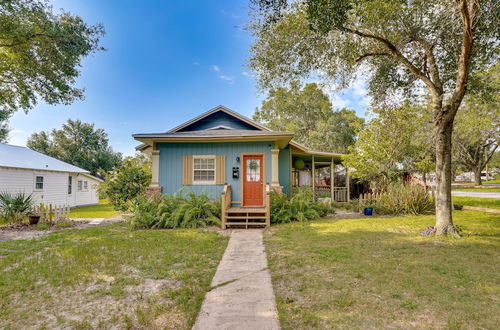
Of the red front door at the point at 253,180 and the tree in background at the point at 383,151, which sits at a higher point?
the tree in background at the point at 383,151

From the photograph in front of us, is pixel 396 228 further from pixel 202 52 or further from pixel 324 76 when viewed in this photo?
pixel 202 52

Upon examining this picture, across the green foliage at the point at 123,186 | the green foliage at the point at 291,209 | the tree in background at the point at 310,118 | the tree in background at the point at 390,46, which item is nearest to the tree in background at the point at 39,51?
the green foliage at the point at 123,186

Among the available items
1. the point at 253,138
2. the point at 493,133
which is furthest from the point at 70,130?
the point at 493,133

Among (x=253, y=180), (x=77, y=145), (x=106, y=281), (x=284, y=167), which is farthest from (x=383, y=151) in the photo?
(x=77, y=145)

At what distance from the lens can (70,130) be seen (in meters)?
37.6

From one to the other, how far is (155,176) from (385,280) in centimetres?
923

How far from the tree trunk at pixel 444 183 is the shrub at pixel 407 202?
4.19 meters

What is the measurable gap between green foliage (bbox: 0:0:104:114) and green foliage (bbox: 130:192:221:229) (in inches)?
273

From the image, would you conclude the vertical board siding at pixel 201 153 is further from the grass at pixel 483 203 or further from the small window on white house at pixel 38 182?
the grass at pixel 483 203

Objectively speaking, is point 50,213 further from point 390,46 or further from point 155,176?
point 390,46

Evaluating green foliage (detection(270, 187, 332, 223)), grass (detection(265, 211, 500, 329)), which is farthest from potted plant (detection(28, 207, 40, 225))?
grass (detection(265, 211, 500, 329))

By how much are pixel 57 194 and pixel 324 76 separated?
62.3 ft

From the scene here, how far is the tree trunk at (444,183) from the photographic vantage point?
6.67 m

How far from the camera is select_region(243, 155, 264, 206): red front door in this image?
1062 centimetres
